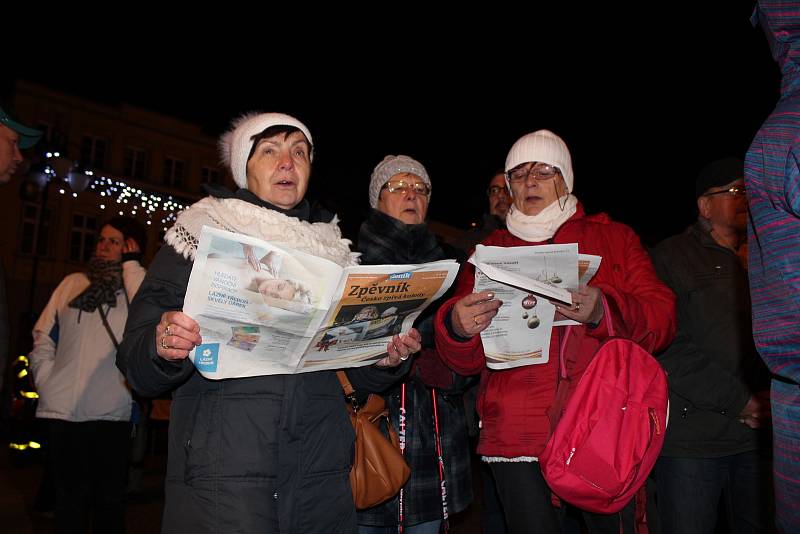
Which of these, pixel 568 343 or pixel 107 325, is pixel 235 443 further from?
pixel 107 325

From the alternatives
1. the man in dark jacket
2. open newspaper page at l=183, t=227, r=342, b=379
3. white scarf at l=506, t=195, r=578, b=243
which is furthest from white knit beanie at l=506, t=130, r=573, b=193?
open newspaper page at l=183, t=227, r=342, b=379

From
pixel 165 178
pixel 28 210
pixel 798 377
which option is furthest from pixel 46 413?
pixel 165 178

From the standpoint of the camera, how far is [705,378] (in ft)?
11.5

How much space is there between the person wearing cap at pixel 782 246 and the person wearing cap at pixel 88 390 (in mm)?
4207

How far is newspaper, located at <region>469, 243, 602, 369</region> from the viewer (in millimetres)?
2605

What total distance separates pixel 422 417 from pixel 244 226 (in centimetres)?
163

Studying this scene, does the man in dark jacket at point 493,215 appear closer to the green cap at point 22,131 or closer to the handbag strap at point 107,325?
the handbag strap at point 107,325

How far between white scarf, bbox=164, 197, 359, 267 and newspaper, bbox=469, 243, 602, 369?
68 centimetres

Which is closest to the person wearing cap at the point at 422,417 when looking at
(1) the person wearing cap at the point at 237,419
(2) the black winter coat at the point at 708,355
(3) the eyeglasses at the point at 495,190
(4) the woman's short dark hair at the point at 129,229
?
(1) the person wearing cap at the point at 237,419

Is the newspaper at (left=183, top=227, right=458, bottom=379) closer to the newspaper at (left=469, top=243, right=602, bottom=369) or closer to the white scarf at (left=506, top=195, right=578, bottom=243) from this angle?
the newspaper at (left=469, top=243, right=602, bottom=369)

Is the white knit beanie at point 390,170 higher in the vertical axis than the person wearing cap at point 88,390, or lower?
higher

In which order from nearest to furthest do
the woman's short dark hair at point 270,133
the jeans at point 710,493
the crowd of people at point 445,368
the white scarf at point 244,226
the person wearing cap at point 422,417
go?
1. the crowd of people at point 445,368
2. the white scarf at point 244,226
3. the woman's short dark hair at point 270,133
4. the jeans at point 710,493
5. the person wearing cap at point 422,417

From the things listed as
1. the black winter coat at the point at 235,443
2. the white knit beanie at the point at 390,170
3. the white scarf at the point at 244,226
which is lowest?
the black winter coat at the point at 235,443

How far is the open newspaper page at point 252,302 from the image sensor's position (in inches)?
80.4
